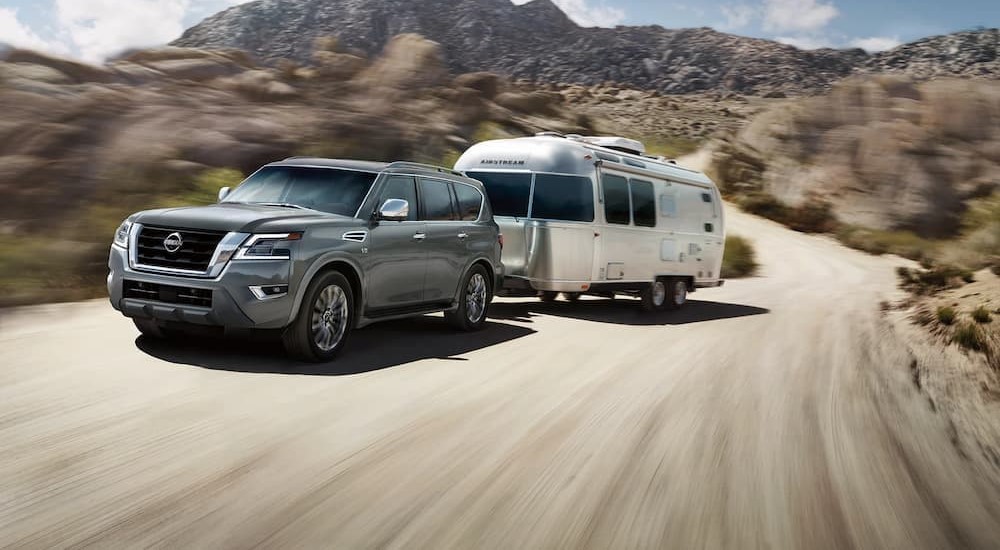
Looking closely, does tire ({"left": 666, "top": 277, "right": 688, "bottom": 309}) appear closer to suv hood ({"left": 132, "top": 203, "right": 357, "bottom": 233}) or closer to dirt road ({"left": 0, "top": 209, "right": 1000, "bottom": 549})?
dirt road ({"left": 0, "top": 209, "right": 1000, "bottom": 549})

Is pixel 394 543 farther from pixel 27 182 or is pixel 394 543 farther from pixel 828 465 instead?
pixel 27 182

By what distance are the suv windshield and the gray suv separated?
0.01 metres

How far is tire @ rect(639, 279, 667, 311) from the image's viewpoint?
15750 mm

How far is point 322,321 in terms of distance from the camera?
8.44 metres

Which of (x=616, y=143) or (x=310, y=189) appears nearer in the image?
(x=310, y=189)

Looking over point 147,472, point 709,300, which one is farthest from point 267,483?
point 709,300

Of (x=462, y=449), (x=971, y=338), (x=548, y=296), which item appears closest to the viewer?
(x=462, y=449)

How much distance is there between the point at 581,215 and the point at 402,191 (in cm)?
455

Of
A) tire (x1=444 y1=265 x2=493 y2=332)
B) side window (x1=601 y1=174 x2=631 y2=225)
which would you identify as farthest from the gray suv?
side window (x1=601 y1=174 x2=631 y2=225)

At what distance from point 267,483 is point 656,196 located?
1182 cm

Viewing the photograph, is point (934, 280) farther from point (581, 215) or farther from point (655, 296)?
point (581, 215)

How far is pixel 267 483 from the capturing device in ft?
16.2

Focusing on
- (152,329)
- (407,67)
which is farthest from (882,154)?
(152,329)

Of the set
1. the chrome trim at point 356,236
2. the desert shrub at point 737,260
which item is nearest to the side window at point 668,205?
the chrome trim at point 356,236
